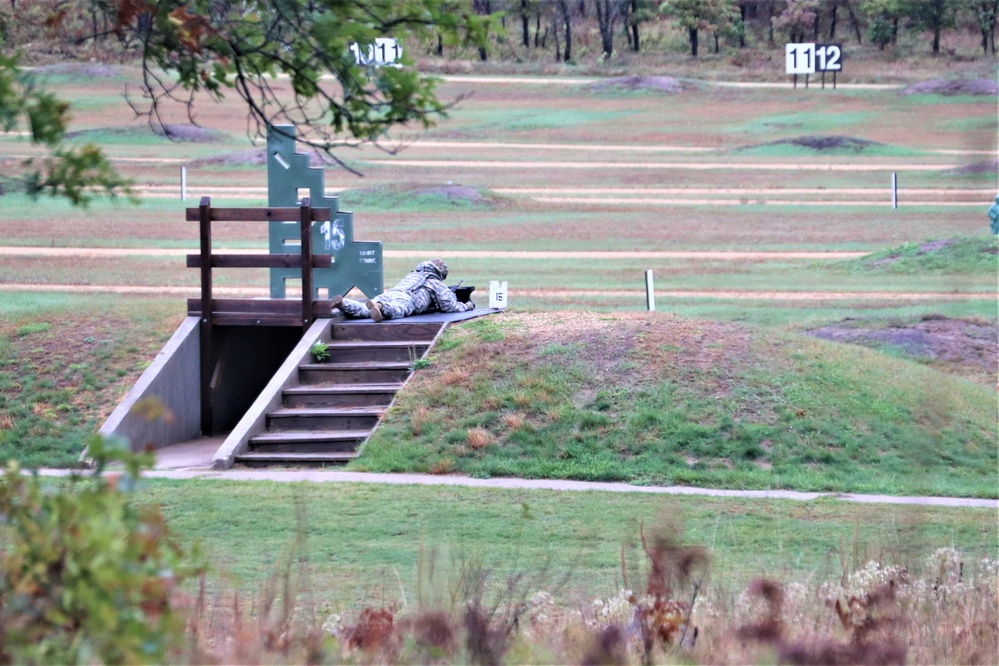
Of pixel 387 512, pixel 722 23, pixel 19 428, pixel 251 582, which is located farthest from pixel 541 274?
pixel 251 582

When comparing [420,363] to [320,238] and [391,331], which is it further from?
[320,238]

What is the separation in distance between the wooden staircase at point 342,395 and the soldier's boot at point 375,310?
3.2 inches

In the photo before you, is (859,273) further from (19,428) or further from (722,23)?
(19,428)

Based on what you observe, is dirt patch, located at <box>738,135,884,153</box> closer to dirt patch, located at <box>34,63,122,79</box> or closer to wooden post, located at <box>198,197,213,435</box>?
dirt patch, located at <box>34,63,122,79</box>

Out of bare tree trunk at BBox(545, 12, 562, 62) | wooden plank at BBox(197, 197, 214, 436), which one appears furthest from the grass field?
bare tree trunk at BBox(545, 12, 562, 62)

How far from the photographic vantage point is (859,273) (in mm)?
26344

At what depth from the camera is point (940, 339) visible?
63.1 ft

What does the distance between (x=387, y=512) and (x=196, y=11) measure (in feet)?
17.1

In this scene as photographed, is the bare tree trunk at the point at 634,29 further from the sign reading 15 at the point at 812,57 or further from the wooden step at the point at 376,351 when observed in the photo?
the wooden step at the point at 376,351

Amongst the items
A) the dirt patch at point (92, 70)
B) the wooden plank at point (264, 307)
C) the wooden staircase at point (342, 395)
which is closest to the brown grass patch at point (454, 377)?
A: the wooden staircase at point (342, 395)

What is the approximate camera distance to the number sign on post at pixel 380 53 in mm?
5895

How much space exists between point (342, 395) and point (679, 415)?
3636mm

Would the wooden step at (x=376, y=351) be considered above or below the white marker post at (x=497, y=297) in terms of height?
below

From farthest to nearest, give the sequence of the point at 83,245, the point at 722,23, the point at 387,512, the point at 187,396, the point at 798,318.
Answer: the point at 722,23 < the point at 83,245 < the point at 798,318 < the point at 187,396 < the point at 387,512
